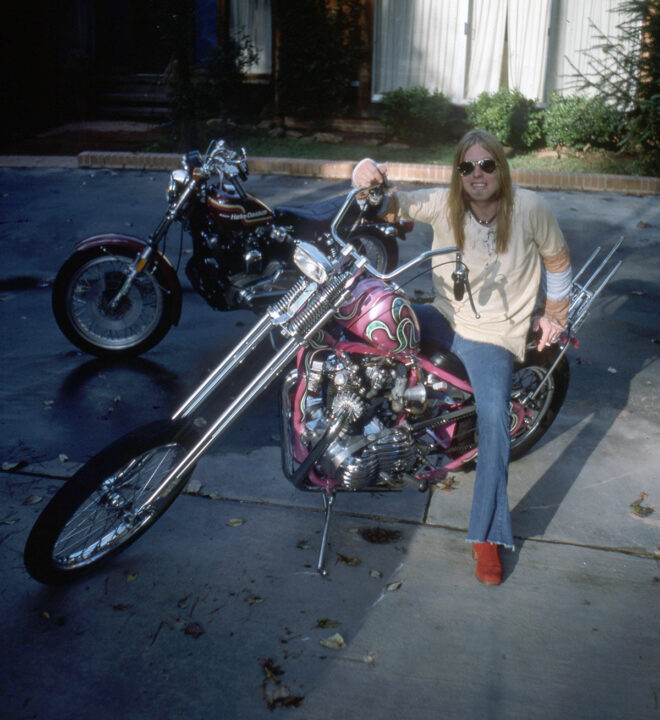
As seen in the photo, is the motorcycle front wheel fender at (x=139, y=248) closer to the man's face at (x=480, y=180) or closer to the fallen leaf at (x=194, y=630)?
the man's face at (x=480, y=180)

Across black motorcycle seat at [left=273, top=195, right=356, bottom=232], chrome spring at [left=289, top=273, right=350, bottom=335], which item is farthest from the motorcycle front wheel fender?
chrome spring at [left=289, top=273, right=350, bottom=335]

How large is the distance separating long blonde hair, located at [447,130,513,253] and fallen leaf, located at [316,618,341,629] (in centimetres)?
170

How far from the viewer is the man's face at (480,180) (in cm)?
346

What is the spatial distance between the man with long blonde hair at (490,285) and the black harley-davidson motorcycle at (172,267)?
5.45ft

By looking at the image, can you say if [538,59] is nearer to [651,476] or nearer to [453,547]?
[651,476]

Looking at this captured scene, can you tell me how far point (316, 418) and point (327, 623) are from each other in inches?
31.3

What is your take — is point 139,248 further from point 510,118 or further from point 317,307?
point 510,118

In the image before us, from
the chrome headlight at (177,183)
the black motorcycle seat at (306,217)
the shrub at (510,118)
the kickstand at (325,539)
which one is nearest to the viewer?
the kickstand at (325,539)

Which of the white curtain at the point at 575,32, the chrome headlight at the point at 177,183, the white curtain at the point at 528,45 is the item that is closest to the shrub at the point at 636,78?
the white curtain at the point at 575,32

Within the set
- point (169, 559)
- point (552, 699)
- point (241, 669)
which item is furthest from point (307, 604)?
point (552, 699)

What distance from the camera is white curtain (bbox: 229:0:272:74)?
41.8 ft

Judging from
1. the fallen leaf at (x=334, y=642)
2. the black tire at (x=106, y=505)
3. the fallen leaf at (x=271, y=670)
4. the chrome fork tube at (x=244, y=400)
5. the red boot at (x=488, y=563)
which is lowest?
the fallen leaf at (x=271, y=670)

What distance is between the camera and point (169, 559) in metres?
3.45

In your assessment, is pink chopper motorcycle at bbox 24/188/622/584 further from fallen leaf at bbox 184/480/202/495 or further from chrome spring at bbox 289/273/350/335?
fallen leaf at bbox 184/480/202/495
